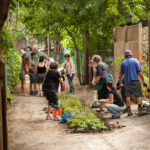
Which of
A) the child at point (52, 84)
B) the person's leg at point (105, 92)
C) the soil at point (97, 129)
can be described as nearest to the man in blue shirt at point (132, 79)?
the person's leg at point (105, 92)

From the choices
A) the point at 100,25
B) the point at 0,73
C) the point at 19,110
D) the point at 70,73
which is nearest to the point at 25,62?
the point at 70,73

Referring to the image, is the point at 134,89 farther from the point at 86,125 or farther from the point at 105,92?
the point at 86,125

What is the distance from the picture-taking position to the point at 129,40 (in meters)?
9.95

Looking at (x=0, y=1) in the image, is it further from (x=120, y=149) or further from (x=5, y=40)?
(x=5, y=40)

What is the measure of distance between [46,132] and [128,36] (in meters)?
5.34

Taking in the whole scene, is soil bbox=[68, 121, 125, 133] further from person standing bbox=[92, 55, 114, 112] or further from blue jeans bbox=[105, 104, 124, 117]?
person standing bbox=[92, 55, 114, 112]

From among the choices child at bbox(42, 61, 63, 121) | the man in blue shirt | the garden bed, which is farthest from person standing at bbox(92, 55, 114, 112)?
child at bbox(42, 61, 63, 121)

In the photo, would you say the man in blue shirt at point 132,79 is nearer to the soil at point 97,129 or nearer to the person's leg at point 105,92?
the person's leg at point 105,92

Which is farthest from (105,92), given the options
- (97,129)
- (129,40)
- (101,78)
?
A: (129,40)

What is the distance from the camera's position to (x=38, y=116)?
27.2 feet

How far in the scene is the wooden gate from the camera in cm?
899

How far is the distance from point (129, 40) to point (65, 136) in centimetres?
530

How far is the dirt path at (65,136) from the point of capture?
504cm

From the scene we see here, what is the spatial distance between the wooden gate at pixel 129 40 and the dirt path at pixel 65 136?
252 cm
